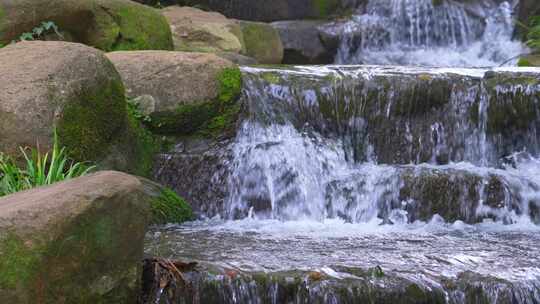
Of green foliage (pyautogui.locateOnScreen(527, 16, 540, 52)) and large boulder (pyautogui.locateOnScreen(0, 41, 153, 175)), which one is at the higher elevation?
large boulder (pyautogui.locateOnScreen(0, 41, 153, 175))

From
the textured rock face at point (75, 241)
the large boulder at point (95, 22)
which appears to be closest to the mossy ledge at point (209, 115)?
the large boulder at point (95, 22)

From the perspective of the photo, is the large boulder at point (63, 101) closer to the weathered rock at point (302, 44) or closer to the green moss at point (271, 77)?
the green moss at point (271, 77)

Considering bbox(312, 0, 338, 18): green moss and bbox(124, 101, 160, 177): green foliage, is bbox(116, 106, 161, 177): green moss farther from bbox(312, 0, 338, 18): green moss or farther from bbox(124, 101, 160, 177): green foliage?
bbox(312, 0, 338, 18): green moss

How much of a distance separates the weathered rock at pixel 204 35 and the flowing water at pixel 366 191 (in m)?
2.20

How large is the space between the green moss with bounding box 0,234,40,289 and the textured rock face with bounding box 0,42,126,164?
2.42 meters

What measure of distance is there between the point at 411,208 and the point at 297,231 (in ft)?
3.87

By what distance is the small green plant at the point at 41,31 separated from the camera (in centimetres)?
832

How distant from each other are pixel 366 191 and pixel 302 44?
5.70 m

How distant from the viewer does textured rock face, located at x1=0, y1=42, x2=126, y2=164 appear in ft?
20.2

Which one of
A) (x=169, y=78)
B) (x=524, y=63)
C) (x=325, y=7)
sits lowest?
(x=524, y=63)

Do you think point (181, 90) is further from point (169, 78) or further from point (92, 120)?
point (92, 120)

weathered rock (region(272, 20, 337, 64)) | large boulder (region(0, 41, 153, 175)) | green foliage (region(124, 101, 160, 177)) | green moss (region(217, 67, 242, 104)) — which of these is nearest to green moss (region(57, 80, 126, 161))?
large boulder (region(0, 41, 153, 175))

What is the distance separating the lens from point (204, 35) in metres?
10.7

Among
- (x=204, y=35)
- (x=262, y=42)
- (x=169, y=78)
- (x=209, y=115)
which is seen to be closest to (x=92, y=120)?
(x=169, y=78)
